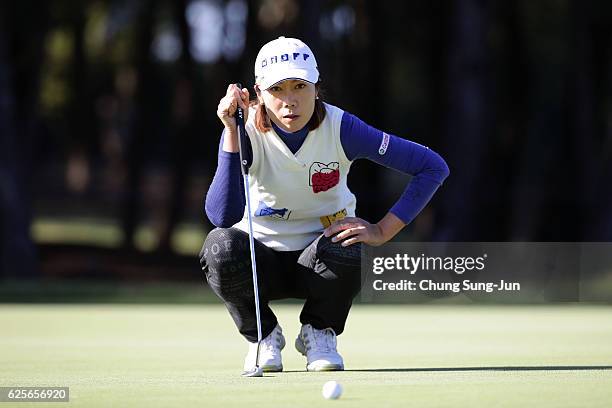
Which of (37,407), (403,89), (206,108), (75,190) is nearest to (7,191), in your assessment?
(206,108)

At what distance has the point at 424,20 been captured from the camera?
27.3m

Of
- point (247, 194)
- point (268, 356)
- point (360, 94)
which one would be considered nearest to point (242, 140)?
point (247, 194)

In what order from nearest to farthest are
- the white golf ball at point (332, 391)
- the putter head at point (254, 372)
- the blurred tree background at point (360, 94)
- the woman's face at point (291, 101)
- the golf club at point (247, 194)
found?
1. the white golf ball at point (332, 391)
2. the putter head at point (254, 372)
3. the golf club at point (247, 194)
4. the woman's face at point (291, 101)
5. the blurred tree background at point (360, 94)

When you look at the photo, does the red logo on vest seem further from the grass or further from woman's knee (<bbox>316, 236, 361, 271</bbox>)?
the grass

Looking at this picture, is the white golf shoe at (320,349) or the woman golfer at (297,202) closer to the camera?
the woman golfer at (297,202)

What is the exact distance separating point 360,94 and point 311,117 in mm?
22818

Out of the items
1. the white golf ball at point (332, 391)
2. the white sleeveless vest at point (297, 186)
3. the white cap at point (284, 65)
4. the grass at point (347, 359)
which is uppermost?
the white cap at point (284, 65)

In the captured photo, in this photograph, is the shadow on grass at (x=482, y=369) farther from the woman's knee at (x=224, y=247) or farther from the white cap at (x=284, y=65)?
the white cap at (x=284, y=65)

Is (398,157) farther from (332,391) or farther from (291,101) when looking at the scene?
(332,391)

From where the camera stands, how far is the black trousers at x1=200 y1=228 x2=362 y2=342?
268 inches

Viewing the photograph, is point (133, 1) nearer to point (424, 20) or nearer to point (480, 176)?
point (424, 20)

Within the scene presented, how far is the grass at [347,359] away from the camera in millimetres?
5609

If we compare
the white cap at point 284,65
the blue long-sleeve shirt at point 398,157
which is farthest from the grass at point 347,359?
the white cap at point 284,65

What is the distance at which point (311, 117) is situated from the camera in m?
6.90
